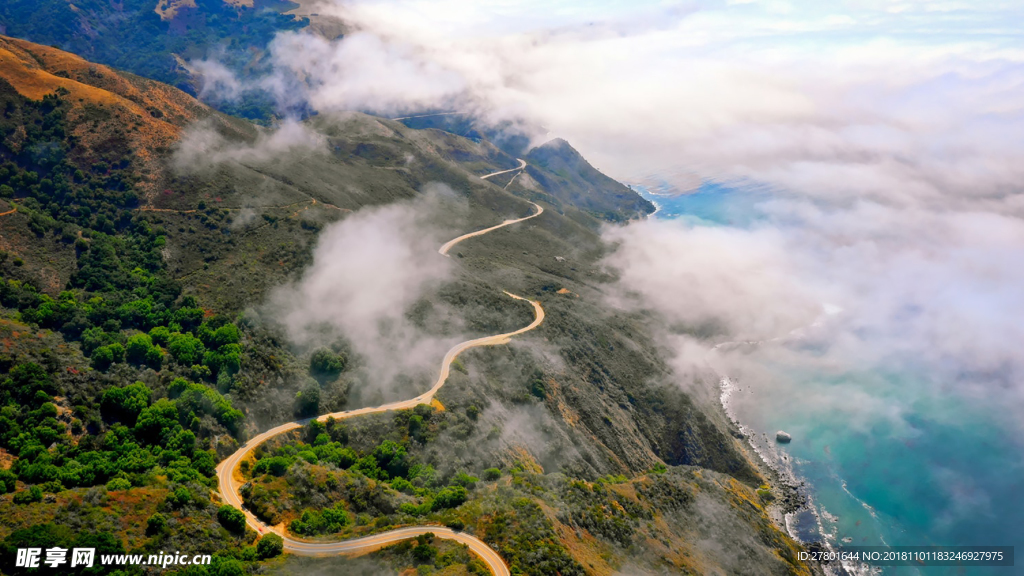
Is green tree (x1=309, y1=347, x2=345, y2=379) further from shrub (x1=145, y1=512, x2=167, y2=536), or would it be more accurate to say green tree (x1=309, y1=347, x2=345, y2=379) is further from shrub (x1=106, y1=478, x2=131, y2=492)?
shrub (x1=145, y1=512, x2=167, y2=536)

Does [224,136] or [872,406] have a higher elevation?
[224,136]

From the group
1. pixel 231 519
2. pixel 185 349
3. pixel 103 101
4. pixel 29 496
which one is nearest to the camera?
pixel 29 496

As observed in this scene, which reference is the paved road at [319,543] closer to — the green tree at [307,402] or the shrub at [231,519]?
the green tree at [307,402]

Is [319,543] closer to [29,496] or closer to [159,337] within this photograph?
[29,496]

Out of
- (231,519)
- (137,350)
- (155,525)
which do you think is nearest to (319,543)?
(231,519)

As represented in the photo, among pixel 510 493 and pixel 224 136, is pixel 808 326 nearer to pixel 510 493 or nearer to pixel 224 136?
pixel 510 493

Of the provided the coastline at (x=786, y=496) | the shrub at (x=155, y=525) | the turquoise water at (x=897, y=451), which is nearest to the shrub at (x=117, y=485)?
the shrub at (x=155, y=525)

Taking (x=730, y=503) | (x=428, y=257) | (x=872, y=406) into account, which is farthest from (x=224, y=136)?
(x=872, y=406)

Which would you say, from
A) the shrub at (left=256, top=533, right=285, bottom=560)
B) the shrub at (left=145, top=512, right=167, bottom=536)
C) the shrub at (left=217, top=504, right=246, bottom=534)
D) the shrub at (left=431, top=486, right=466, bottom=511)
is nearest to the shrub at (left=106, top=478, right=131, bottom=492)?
the shrub at (left=145, top=512, right=167, bottom=536)
